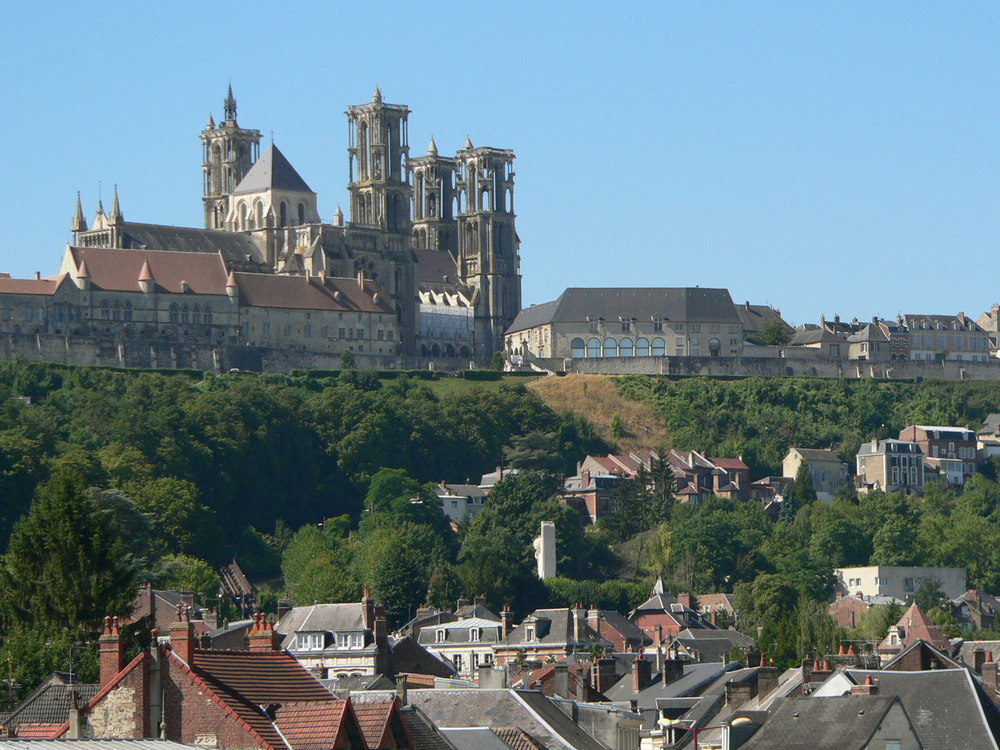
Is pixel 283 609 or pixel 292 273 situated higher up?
pixel 292 273

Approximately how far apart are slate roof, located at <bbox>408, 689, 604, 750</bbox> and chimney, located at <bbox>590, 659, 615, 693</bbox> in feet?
43.3

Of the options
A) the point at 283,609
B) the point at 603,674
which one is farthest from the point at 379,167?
the point at 603,674

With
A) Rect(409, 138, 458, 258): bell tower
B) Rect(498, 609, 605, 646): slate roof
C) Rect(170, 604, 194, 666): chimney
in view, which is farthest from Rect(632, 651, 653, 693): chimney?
Rect(409, 138, 458, 258): bell tower

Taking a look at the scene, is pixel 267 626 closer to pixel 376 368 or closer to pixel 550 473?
pixel 550 473

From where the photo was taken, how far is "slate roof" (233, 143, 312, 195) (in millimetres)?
150000

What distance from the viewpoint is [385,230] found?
152 meters

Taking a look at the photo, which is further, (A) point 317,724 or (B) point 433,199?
(B) point 433,199

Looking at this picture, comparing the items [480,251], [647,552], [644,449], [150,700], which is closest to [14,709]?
[150,700]

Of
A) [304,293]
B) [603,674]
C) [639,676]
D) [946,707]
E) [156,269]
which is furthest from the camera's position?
[304,293]

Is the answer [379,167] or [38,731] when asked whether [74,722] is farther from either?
[379,167]

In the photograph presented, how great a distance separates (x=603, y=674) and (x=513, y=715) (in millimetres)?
16631

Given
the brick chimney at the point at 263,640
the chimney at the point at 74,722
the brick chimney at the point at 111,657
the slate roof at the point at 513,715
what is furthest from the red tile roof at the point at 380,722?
the slate roof at the point at 513,715

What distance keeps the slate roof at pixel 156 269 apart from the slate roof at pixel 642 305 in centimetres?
2111

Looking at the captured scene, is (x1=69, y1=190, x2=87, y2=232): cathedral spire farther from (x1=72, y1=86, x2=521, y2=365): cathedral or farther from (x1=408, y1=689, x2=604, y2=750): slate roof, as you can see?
(x1=408, y1=689, x2=604, y2=750): slate roof
